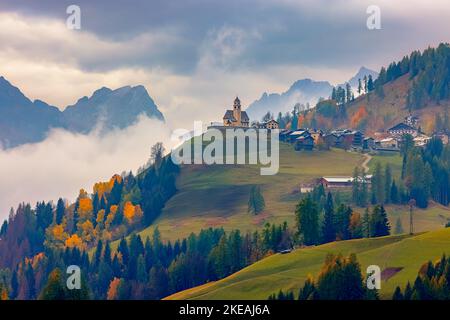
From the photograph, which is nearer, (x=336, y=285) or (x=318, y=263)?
(x=336, y=285)

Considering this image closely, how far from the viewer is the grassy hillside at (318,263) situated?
17025cm

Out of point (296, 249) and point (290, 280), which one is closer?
point (290, 280)

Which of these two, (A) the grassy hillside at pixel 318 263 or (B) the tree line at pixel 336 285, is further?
(A) the grassy hillside at pixel 318 263

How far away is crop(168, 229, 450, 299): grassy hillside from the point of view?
170250mm

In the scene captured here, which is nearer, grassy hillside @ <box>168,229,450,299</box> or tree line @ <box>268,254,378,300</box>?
tree line @ <box>268,254,378,300</box>

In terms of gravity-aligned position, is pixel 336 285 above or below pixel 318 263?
below

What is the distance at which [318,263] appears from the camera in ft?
597
